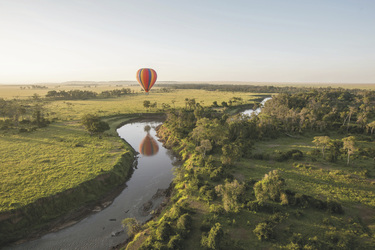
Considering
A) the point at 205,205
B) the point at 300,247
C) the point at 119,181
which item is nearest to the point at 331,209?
the point at 300,247

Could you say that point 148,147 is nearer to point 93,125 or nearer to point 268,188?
point 93,125

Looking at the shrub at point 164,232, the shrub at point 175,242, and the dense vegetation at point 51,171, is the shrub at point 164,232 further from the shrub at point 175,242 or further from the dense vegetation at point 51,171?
the dense vegetation at point 51,171

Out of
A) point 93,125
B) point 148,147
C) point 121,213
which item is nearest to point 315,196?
point 121,213

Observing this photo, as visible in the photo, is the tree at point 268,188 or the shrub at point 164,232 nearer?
the shrub at point 164,232

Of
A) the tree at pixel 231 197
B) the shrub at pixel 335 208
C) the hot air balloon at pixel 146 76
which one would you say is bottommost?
the shrub at pixel 335 208

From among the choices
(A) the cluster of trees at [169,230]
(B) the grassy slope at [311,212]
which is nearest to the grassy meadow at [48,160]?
(A) the cluster of trees at [169,230]

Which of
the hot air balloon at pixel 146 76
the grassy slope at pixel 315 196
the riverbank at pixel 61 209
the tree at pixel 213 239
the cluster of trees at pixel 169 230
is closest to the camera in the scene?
the tree at pixel 213 239

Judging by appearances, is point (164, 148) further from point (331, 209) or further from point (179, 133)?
point (331, 209)
